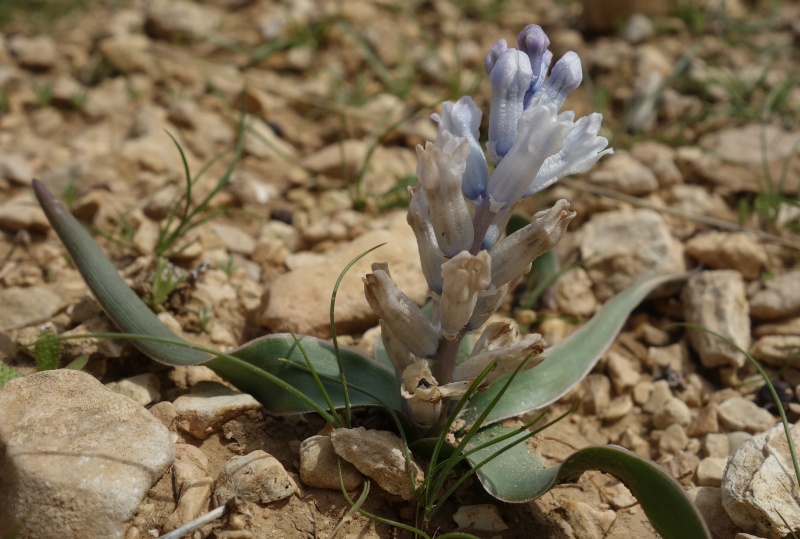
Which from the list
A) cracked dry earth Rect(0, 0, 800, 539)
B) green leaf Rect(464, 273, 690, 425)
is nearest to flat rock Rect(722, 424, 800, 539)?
cracked dry earth Rect(0, 0, 800, 539)

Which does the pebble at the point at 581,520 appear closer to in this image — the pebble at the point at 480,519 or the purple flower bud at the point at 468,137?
the pebble at the point at 480,519

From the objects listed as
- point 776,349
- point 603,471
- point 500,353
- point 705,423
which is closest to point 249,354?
point 500,353

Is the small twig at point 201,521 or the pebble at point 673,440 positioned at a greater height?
the small twig at point 201,521

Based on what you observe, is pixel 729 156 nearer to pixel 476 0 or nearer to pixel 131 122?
pixel 476 0

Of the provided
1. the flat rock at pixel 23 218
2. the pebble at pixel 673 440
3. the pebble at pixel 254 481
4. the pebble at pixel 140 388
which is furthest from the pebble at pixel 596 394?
the flat rock at pixel 23 218

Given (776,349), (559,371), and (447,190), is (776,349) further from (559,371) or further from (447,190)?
(447,190)

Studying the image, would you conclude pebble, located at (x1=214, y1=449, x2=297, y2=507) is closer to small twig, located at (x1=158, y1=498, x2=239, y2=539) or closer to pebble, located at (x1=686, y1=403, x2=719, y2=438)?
small twig, located at (x1=158, y1=498, x2=239, y2=539)
